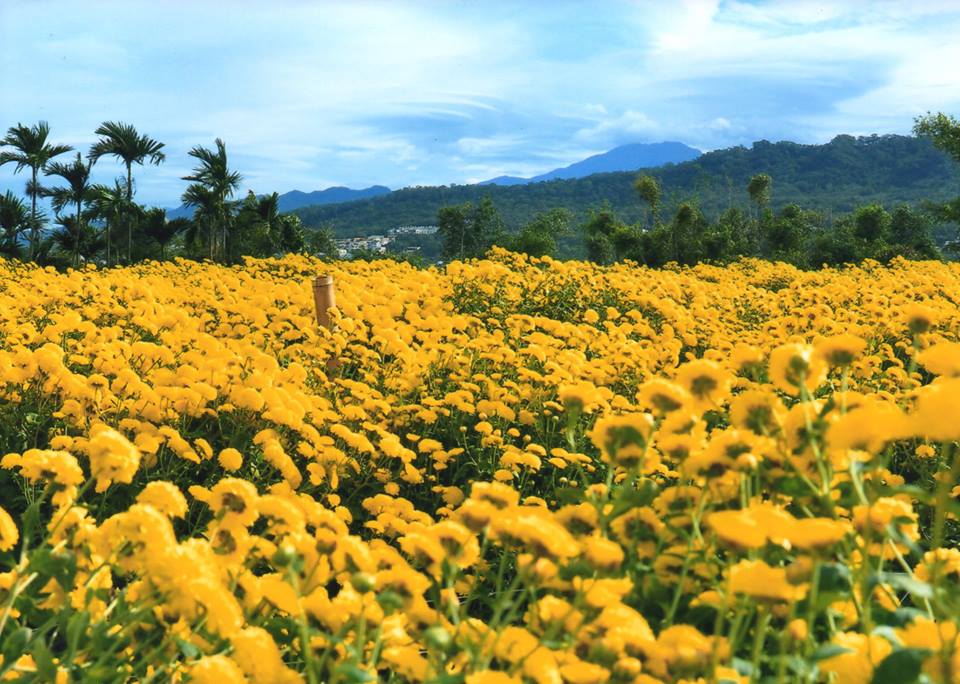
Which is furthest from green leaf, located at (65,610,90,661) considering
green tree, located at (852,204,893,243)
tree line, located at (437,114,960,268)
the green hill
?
the green hill

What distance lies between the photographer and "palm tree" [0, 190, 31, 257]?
3288cm

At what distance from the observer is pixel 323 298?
6.54 metres

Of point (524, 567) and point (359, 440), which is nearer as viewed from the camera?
point (524, 567)

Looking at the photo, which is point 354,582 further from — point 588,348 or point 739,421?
point 588,348

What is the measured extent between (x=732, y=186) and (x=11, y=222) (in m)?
97.8

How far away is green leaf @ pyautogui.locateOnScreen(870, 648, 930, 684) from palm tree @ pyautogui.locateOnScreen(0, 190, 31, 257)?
3748 cm

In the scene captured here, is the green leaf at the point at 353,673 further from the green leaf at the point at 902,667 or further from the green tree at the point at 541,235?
the green tree at the point at 541,235

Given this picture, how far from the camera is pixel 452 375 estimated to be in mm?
5645

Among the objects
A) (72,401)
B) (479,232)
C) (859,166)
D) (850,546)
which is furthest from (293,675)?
(859,166)

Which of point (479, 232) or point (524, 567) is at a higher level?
point (479, 232)

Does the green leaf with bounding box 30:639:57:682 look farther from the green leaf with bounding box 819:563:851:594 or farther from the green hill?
the green hill

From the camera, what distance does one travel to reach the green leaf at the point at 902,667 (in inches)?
46.5

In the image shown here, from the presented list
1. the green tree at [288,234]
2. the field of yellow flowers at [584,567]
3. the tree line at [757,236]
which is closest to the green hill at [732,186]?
the tree line at [757,236]

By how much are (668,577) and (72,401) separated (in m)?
3.50
